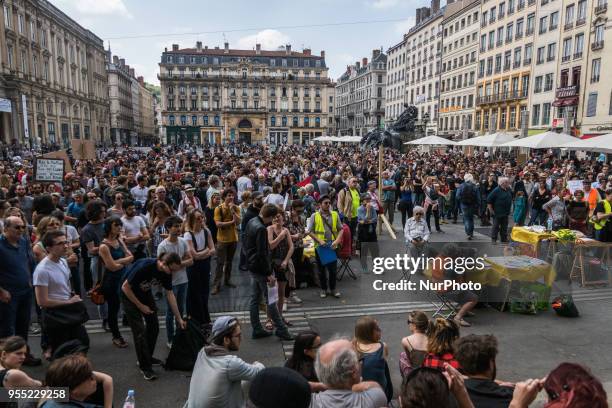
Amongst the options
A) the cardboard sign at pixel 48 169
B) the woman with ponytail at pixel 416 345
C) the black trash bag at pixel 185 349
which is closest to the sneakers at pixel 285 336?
the black trash bag at pixel 185 349

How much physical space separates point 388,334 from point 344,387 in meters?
3.49

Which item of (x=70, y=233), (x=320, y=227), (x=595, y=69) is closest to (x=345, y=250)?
(x=320, y=227)

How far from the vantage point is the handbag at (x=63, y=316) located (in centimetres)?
447

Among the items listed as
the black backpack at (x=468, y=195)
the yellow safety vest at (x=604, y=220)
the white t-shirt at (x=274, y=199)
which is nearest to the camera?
the yellow safety vest at (x=604, y=220)

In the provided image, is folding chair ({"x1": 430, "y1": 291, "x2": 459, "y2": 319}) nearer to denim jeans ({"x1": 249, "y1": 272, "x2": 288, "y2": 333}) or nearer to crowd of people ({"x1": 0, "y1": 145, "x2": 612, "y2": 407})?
crowd of people ({"x1": 0, "y1": 145, "x2": 612, "y2": 407})

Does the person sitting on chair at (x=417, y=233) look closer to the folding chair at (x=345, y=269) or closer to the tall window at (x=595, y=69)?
the folding chair at (x=345, y=269)

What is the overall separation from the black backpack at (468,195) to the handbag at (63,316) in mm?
9769

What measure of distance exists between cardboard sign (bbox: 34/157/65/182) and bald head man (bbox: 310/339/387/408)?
437 inches

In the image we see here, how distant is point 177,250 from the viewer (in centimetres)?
561

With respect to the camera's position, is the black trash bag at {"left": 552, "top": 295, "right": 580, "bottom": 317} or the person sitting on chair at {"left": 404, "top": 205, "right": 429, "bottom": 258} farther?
the person sitting on chair at {"left": 404, "top": 205, "right": 429, "bottom": 258}

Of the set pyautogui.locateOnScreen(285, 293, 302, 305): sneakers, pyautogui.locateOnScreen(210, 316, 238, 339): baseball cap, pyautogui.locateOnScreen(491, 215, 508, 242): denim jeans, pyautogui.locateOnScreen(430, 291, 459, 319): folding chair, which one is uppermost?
pyautogui.locateOnScreen(210, 316, 238, 339): baseball cap

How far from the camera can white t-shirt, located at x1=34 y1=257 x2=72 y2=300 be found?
14.6 feet

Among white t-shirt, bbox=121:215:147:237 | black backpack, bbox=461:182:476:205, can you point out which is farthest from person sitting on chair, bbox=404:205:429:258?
white t-shirt, bbox=121:215:147:237

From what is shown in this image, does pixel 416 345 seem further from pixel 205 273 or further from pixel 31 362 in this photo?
pixel 31 362
